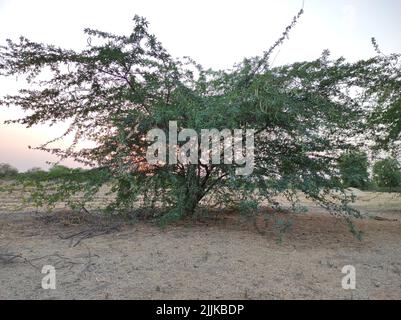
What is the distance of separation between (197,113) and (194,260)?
1968 mm

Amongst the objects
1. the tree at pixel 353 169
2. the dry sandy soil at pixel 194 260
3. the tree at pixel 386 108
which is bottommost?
the dry sandy soil at pixel 194 260

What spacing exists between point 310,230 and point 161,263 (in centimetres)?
280

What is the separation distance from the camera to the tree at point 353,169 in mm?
5133

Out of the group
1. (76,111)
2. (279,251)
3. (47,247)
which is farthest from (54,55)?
(279,251)

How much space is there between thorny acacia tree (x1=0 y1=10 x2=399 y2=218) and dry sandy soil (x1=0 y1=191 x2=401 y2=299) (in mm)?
512

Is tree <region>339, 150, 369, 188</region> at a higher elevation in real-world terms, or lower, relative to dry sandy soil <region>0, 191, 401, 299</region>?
higher

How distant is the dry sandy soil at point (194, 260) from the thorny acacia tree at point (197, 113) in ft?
1.68

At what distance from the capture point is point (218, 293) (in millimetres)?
3279

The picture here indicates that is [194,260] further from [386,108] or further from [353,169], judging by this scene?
[386,108]

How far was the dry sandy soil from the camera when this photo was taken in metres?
3.35

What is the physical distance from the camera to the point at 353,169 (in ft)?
17.4

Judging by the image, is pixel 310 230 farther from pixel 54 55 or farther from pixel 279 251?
pixel 54 55

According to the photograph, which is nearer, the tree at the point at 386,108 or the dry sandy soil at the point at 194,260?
the dry sandy soil at the point at 194,260

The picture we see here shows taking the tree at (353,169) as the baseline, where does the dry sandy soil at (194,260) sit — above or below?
below
